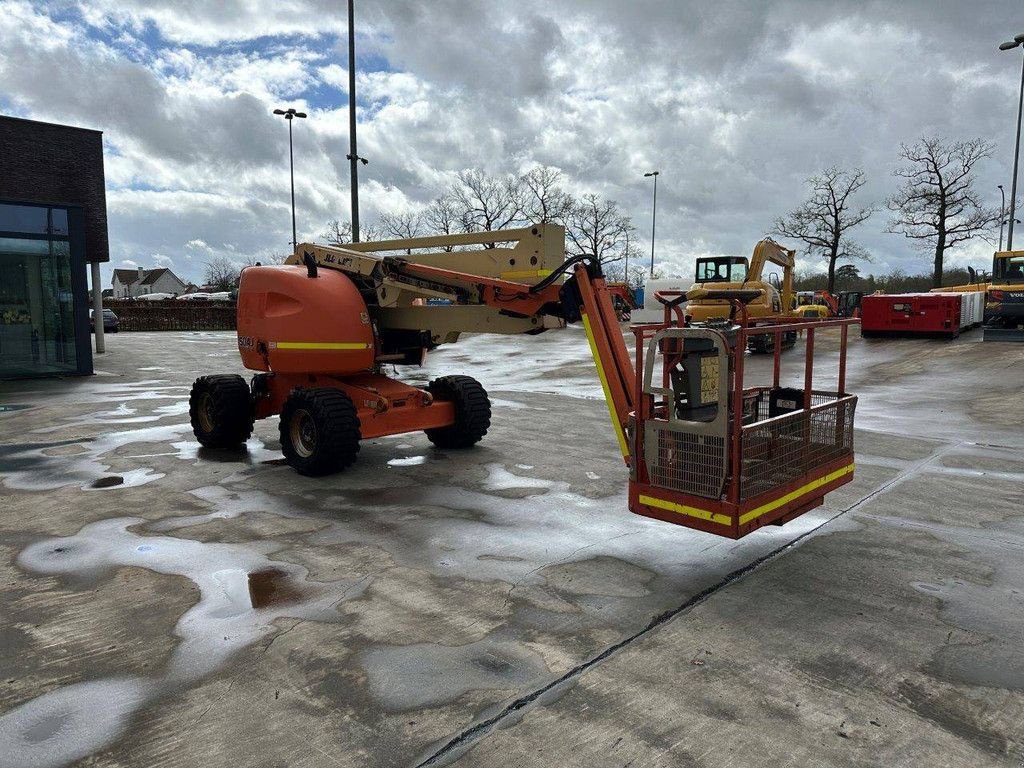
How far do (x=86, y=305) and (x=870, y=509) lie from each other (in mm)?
18839

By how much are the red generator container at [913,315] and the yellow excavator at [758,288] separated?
5.27 feet

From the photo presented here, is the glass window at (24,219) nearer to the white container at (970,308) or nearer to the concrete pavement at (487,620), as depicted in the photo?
the concrete pavement at (487,620)

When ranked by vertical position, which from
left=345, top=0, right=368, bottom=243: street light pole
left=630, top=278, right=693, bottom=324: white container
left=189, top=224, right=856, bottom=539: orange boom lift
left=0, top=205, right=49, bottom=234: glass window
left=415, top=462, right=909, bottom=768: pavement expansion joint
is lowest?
left=415, top=462, right=909, bottom=768: pavement expansion joint

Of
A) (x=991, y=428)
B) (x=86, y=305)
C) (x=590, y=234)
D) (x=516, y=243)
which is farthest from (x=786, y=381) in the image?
(x=590, y=234)

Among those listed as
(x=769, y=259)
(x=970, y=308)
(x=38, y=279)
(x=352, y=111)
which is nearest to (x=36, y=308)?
(x=38, y=279)

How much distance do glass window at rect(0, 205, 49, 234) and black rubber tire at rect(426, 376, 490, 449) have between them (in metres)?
13.8

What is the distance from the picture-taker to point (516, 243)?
6.93 m

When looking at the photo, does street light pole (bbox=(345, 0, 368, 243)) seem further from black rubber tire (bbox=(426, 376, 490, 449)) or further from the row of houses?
the row of houses

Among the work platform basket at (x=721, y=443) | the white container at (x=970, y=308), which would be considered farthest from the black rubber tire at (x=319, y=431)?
the white container at (x=970, y=308)

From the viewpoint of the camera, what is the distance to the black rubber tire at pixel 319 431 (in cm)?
736

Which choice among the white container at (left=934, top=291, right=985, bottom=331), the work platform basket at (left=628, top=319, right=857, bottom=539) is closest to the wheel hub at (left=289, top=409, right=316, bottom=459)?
the work platform basket at (left=628, top=319, right=857, bottom=539)

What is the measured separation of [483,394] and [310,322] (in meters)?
2.33

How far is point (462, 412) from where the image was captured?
29.0ft

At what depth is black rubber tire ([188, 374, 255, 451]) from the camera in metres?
8.93
